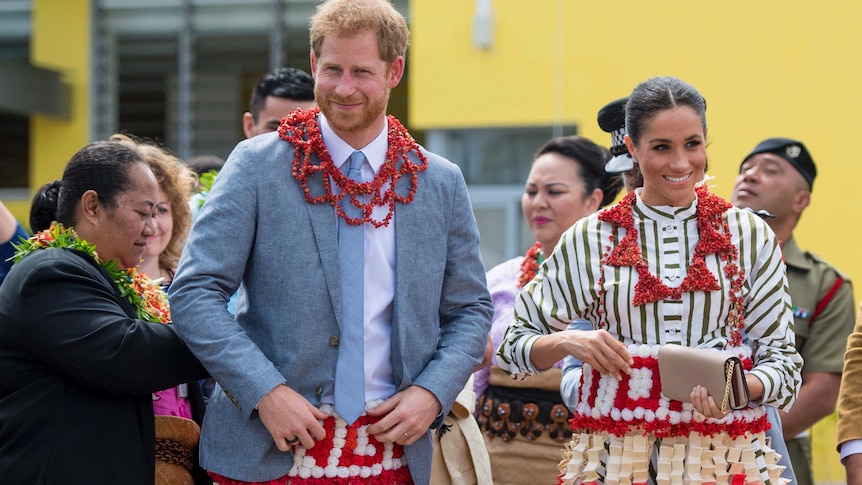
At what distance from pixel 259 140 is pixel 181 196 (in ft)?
5.31

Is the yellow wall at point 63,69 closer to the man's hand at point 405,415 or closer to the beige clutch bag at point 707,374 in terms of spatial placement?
the man's hand at point 405,415

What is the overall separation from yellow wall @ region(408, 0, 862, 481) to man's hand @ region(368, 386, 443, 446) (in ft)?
20.3

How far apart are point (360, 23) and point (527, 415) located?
6.35 ft

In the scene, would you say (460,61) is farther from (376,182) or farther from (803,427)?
(376,182)

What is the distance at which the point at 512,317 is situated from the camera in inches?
171

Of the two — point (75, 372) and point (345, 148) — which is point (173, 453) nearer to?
point (75, 372)

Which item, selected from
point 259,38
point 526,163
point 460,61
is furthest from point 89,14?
point 526,163

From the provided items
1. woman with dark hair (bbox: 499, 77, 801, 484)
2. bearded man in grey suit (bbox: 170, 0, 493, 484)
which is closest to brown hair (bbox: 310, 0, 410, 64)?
bearded man in grey suit (bbox: 170, 0, 493, 484)

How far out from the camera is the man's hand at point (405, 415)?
9.61 feet

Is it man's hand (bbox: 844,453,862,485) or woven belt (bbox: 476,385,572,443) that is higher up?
man's hand (bbox: 844,453,862,485)

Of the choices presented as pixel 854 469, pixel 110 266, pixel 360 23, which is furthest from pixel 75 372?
pixel 854 469

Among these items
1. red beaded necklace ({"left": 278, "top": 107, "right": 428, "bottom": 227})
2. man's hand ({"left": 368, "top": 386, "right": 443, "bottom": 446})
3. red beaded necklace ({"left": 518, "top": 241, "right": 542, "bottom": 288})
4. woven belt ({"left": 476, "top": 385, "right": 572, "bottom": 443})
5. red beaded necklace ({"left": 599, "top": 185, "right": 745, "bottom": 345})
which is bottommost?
woven belt ({"left": 476, "top": 385, "right": 572, "bottom": 443})

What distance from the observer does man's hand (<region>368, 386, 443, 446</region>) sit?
2930 millimetres

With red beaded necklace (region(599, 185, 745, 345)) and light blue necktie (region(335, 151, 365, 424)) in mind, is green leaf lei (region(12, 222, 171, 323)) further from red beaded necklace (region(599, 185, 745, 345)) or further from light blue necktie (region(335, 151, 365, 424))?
red beaded necklace (region(599, 185, 745, 345))
